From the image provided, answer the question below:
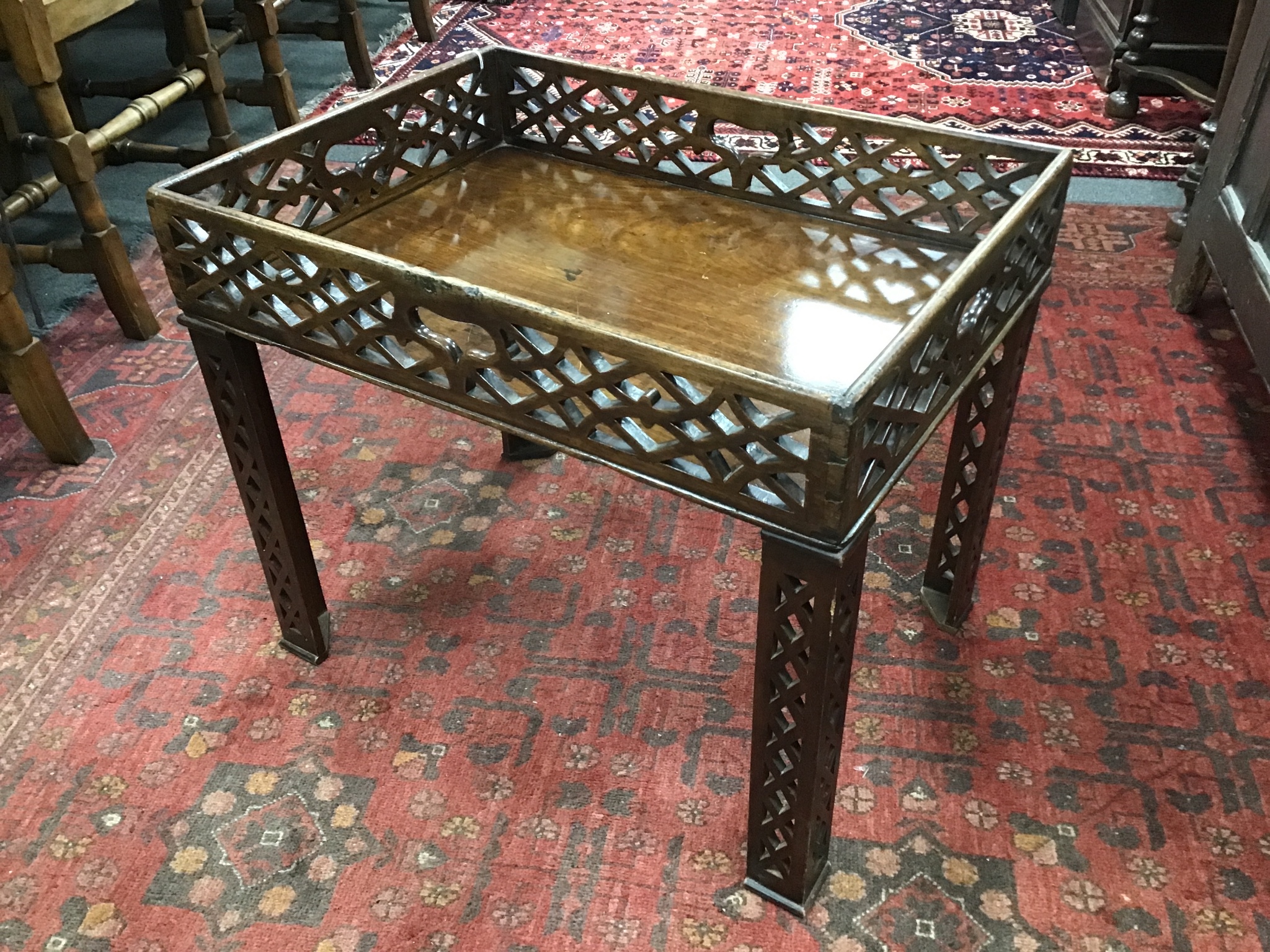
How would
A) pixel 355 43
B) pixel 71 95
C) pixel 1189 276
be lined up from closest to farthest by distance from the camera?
pixel 1189 276 < pixel 71 95 < pixel 355 43

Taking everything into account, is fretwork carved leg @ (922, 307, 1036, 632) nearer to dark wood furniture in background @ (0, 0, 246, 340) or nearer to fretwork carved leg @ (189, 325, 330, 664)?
fretwork carved leg @ (189, 325, 330, 664)

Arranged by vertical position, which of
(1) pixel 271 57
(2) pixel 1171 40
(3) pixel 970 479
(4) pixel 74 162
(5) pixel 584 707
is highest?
(4) pixel 74 162

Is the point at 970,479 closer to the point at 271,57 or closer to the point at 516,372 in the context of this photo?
the point at 516,372

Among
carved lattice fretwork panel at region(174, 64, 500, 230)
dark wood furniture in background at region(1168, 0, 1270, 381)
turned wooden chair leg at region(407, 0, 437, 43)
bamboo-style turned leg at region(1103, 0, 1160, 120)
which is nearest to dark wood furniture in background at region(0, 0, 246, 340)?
carved lattice fretwork panel at region(174, 64, 500, 230)

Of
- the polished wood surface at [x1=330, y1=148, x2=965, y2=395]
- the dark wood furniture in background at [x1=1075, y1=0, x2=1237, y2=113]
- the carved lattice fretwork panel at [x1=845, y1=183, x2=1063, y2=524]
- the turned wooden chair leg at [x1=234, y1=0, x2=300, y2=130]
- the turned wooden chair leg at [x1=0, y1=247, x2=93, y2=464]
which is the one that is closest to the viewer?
the carved lattice fretwork panel at [x1=845, y1=183, x2=1063, y2=524]

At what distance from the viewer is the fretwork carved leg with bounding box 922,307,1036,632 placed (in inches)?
57.0

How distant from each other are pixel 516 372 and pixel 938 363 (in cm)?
44

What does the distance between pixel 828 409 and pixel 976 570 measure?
2.90ft

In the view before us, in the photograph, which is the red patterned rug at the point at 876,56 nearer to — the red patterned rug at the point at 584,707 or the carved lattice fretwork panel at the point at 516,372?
the red patterned rug at the point at 584,707

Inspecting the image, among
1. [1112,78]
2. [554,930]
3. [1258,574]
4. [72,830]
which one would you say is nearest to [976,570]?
[1258,574]

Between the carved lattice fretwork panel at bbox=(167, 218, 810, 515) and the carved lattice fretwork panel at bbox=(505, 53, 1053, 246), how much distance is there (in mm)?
440

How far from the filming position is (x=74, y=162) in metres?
2.28

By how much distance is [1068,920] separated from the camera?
135 centimetres

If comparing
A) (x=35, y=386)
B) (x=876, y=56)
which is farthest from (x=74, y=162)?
(x=876, y=56)
